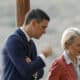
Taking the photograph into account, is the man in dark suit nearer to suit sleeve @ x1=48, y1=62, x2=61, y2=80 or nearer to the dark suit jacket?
the dark suit jacket

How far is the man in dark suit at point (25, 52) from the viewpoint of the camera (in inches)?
80.4

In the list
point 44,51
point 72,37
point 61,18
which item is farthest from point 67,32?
point 61,18

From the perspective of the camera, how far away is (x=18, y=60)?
2.04m

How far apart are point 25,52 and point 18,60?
0.11m

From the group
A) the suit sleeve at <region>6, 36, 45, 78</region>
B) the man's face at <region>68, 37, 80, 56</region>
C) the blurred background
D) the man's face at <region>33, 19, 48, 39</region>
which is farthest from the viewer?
the blurred background

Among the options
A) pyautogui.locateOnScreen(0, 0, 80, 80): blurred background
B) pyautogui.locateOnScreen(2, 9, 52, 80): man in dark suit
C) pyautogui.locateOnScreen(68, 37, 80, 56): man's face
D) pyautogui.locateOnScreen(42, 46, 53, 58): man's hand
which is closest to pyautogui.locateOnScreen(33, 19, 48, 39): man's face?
pyautogui.locateOnScreen(2, 9, 52, 80): man in dark suit

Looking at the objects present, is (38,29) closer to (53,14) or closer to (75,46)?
(75,46)

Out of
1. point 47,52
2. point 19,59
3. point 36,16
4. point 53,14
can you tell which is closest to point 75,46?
point 47,52

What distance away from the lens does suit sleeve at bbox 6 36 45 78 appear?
2035 millimetres

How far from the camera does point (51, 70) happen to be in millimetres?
2332

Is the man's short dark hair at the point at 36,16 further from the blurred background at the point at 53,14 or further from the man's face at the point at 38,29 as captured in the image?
the blurred background at the point at 53,14

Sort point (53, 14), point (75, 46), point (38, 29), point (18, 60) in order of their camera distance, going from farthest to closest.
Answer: point (53, 14), point (75, 46), point (38, 29), point (18, 60)

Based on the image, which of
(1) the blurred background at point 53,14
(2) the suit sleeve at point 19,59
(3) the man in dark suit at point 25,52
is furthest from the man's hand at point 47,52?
(1) the blurred background at point 53,14

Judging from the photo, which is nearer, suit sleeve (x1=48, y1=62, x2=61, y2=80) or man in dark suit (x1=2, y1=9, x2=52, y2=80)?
man in dark suit (x1=2, y1=9, x2=52, y2=80)
